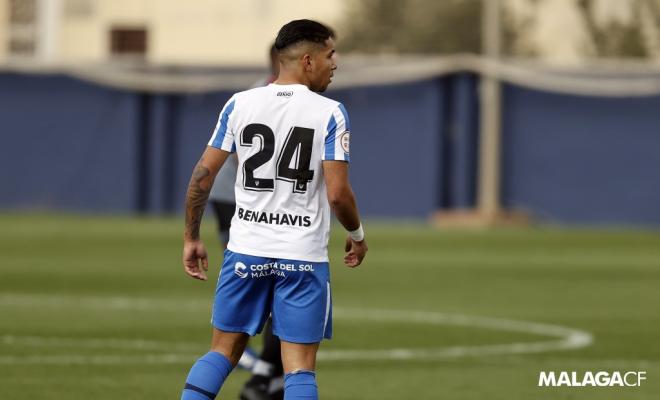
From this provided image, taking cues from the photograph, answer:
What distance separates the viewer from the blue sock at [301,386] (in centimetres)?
739

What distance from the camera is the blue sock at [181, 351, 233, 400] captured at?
24.6ft

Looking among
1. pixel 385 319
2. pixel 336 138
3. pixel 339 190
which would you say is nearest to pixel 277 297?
pixel 339 190

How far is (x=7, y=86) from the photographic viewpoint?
127 feet

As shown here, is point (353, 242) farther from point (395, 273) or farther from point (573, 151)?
point (573, 151)

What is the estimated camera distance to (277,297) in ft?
24.7

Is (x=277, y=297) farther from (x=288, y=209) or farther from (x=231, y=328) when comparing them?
(x=288, y=209)

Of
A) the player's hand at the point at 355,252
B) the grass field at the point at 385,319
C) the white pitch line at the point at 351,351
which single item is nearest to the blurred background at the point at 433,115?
the grass field at the point at 385,319

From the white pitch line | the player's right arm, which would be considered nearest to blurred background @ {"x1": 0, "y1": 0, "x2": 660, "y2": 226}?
the white pitch line

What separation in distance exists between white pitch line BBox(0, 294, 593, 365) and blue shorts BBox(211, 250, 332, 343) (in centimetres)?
447

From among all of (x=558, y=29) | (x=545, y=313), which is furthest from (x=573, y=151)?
(x=545, y=313)

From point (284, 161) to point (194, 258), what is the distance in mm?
683

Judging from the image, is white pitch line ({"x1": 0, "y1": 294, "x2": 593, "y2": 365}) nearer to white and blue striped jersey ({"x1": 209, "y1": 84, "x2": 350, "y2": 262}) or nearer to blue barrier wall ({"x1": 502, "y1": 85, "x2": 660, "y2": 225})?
A: white and blue striped jersey ({"x1": 209, "y1": 84, "x2": 350, "y2": 262})

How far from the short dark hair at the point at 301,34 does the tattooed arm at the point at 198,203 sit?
0.59m

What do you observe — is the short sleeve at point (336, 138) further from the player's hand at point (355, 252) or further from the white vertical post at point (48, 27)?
the white vertical post at point (48, 27)
